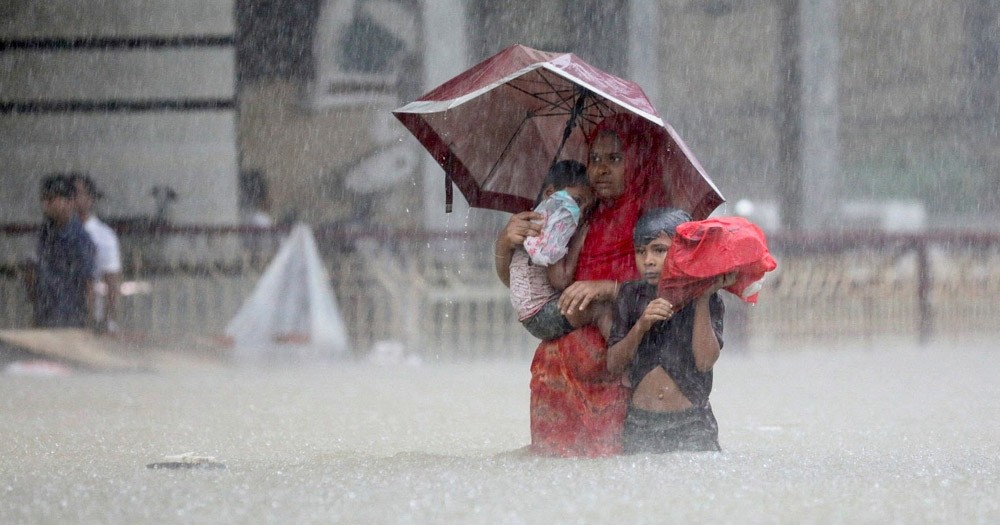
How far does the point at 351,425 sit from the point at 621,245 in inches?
89.6

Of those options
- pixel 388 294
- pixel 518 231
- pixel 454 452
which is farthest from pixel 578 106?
pixel 388 294

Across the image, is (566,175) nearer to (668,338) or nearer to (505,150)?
(505,150)

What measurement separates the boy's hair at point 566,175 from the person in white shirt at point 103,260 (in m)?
5.71

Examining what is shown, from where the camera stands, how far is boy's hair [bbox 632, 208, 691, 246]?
13.1ft

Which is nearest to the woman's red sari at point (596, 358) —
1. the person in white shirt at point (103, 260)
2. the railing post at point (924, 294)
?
the person in white shirt at point (103, 260)

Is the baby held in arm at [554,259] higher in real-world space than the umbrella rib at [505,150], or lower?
lower

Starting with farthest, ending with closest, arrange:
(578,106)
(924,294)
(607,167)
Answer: (924,294), (578,106), (607,167)

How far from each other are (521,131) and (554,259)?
0.62m

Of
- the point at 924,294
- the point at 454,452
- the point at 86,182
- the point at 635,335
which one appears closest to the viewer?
the point at 635,335

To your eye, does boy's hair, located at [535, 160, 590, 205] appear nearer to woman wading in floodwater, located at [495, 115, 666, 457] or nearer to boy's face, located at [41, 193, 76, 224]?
woman wading in floodwater, located at [495, 115, 666, 457]

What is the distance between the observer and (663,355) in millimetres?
4035

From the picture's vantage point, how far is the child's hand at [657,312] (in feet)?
12.6

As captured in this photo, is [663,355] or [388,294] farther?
[388,294]

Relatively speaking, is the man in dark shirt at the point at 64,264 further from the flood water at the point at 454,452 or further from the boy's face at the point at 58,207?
the flood water at the point at 454,452
